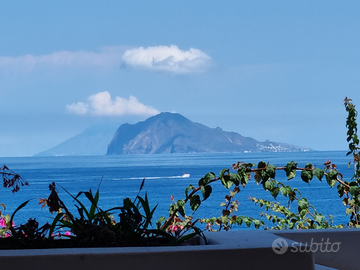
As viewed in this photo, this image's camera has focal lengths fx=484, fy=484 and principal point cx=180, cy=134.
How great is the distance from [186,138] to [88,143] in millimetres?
50315

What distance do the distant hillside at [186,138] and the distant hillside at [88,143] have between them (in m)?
26.1

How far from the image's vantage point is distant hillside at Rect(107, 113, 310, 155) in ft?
357

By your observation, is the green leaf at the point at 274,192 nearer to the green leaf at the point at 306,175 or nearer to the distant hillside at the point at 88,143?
the green leaf at the point at 306,175

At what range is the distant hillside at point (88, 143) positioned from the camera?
487 ft

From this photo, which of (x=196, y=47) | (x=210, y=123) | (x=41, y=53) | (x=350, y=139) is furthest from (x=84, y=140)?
(x=350, y=139)

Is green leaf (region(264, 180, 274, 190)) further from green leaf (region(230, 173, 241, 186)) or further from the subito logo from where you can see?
the subito logo

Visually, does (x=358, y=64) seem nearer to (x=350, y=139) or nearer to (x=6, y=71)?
(x=6, y=71)

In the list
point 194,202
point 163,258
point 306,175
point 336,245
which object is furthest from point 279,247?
point 306,175

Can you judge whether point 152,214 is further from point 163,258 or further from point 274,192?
point 274,192

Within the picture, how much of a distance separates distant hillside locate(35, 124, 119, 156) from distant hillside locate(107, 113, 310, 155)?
26.1m

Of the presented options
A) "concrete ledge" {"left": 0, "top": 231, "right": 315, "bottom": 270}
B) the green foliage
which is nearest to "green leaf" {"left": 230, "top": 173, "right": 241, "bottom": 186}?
the green foliage

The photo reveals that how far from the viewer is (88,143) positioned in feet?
495

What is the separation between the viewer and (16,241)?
76.5 inches

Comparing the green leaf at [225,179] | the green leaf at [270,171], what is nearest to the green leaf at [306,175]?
the green leaf at [270,171]
